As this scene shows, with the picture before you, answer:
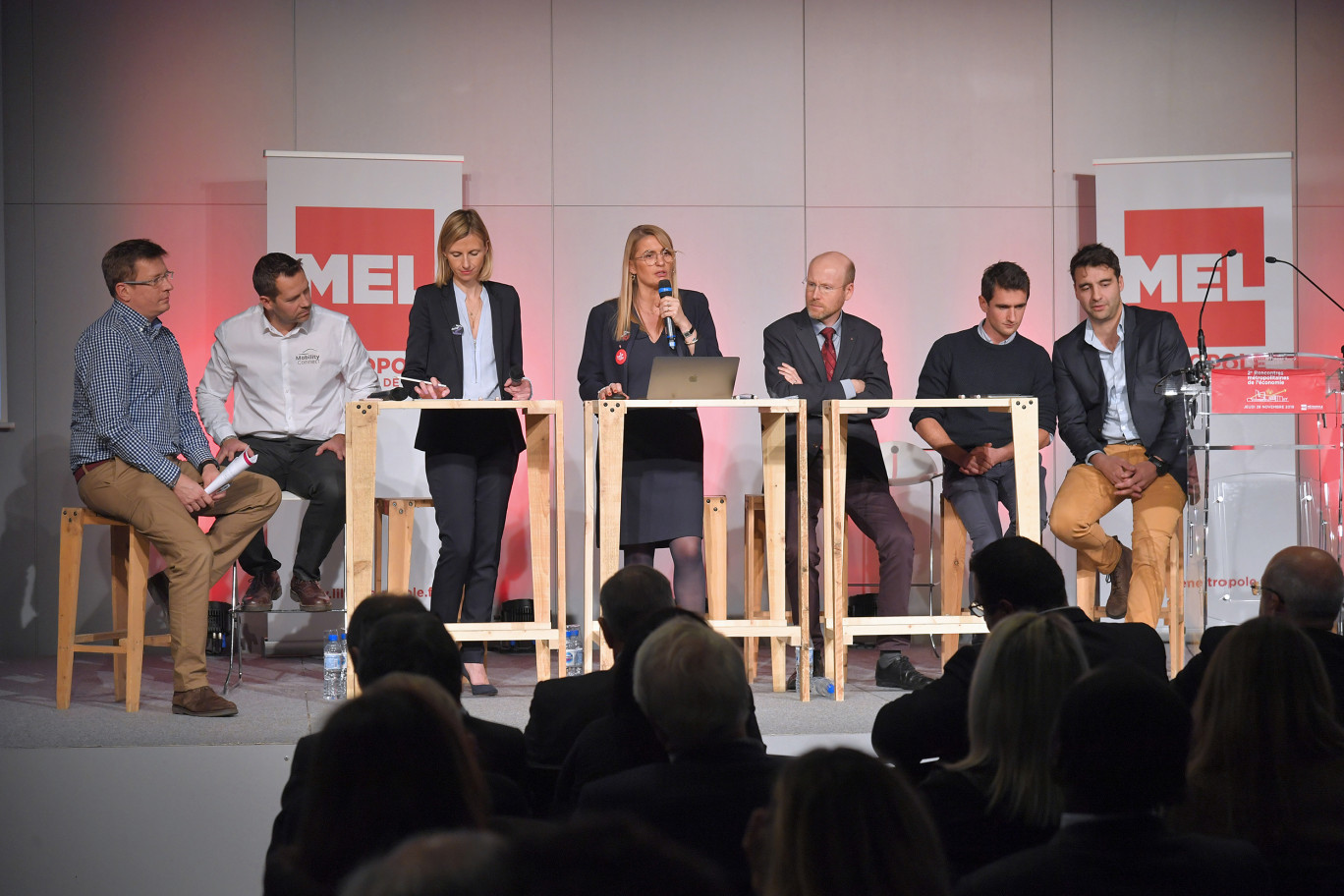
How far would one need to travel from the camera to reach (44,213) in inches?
240

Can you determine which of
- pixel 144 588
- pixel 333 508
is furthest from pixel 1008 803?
pixel 333 508

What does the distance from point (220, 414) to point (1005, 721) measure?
415cm

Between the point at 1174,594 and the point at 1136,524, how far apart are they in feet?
0.95

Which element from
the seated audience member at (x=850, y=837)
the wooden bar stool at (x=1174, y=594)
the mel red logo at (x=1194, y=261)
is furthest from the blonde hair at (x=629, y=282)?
the seated audience member at (x=850, y=837)

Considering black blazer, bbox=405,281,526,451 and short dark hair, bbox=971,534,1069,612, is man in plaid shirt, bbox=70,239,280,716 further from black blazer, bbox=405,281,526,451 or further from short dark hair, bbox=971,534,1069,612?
short dark hair, bbox=971,534,1069,612

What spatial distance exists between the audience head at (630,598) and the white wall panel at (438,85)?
409cm

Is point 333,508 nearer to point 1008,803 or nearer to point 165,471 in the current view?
point 165,471

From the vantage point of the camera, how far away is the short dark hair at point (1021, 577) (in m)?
2.63

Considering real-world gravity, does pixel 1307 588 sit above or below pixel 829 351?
below

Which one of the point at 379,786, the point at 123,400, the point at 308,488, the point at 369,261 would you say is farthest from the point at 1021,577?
the point at 369,261

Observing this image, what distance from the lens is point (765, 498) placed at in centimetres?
450

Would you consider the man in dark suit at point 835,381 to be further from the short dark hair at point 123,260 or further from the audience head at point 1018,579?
the short dark hair at point 123,260

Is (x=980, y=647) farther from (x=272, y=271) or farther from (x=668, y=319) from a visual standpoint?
(x=272, y=271)

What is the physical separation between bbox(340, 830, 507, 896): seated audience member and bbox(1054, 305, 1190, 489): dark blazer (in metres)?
4.33
